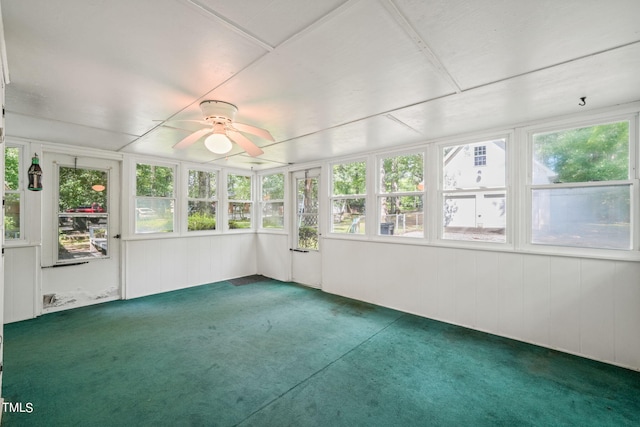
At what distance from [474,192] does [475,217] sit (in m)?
0.32

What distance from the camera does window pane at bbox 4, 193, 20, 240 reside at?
142 inches

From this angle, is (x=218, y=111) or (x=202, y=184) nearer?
(x=218, y=111)

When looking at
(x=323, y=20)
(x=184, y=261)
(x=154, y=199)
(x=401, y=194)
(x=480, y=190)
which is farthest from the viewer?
(x=184, y=261)

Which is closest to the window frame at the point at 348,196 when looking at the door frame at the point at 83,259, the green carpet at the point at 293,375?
the green carpet at the point at 293,375

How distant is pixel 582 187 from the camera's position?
2787 mm

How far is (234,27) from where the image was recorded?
145cm

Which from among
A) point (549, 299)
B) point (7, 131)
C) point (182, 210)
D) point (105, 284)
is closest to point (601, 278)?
Result: point (549, 299)

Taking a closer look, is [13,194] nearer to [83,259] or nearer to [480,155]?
[83,259]

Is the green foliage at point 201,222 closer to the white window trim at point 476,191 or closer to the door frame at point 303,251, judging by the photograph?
the door frame at point 303,251

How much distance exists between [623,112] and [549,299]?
76.6 inches

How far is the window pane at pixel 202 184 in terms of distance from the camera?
213 inches

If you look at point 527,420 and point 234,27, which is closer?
point 234,27

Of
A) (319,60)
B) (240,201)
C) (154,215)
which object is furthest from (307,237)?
(319,60)

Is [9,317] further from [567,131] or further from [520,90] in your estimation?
[567,131]
